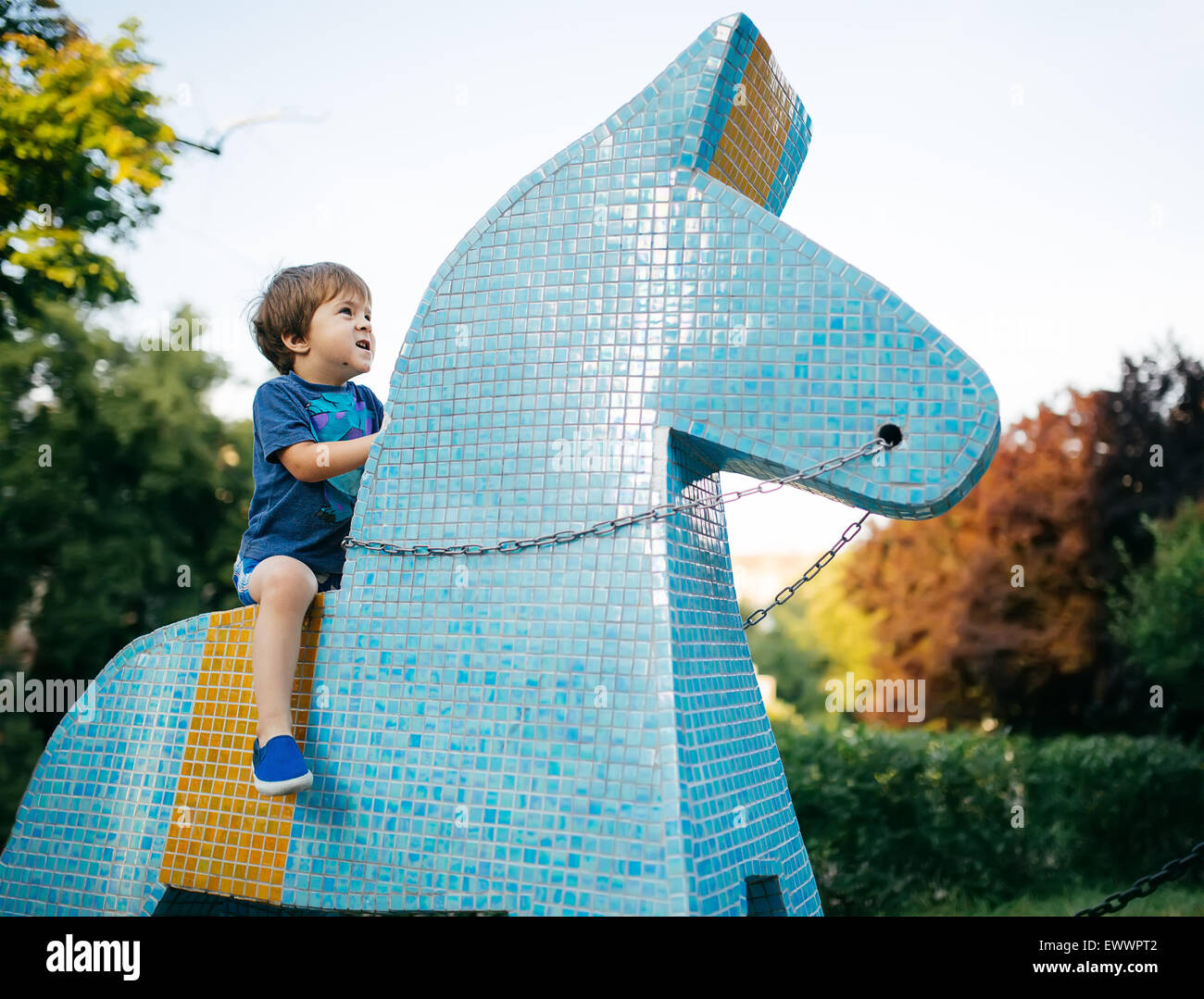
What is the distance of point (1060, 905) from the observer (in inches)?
276

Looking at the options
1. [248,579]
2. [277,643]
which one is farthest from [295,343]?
[277,643]

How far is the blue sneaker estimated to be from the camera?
2422 millimetres

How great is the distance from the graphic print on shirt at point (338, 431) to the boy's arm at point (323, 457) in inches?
4.1

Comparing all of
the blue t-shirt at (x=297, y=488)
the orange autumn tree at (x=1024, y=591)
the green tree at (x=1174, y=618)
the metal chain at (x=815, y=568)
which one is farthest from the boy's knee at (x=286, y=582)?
the orange autumn tree at (x=1024, y=591)

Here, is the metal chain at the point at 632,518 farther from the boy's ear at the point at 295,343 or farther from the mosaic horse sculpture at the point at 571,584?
the boy's ear at the point at 295,343

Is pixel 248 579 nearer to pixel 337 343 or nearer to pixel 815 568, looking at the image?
pixel 337 343

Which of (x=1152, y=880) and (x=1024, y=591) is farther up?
(x=1024, y=591)

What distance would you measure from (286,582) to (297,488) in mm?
336

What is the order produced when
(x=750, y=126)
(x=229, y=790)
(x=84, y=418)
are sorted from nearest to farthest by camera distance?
(x=229, y=790), (x=750, y=126), (x=84, y=418)

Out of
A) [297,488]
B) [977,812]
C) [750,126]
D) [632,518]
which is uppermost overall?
[750,126]

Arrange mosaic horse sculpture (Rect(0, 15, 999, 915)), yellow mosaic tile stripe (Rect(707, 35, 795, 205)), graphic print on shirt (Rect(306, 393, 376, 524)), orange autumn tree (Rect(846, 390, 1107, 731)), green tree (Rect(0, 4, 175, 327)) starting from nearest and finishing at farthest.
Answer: mosaic horse sculpture (Rect(0, 15, 999, 915))
yellow mosaic tile stripe (Rect(707, 35, 795, 205))
graphic print on shirt (Rect(306, 393, 376, 524))
green tree (Rect(0, 4, 175, 327))
orange autumn tree (Rect(846, 390, 1107, 731))

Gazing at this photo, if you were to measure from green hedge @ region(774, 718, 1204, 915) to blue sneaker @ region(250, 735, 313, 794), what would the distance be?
17.5ft

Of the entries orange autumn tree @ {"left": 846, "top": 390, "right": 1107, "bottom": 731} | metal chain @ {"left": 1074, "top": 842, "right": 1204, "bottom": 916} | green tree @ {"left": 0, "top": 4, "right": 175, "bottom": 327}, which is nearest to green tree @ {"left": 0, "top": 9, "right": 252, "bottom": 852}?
green tree @ {"left": 0, "top": 4, "right": 175, "bottom": 327}

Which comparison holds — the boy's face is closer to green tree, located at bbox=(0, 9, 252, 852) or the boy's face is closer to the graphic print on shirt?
the graphic print on shirt
